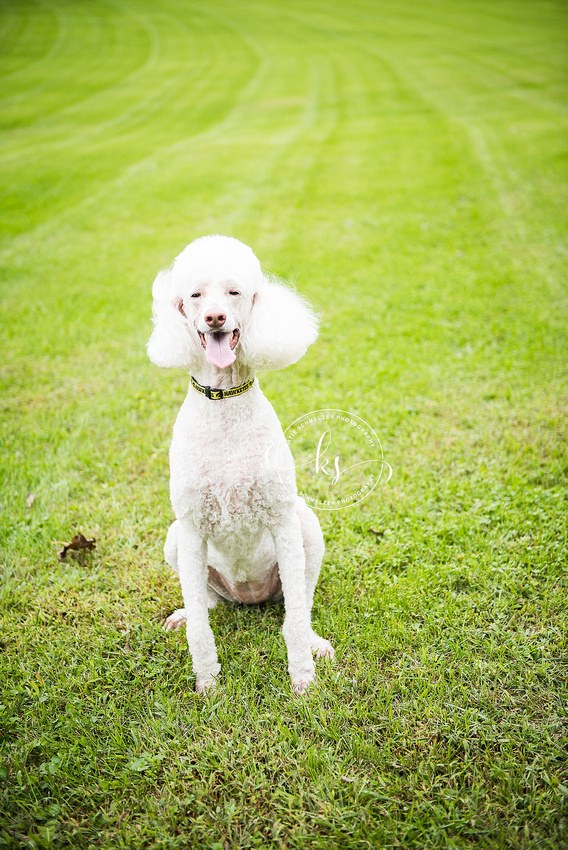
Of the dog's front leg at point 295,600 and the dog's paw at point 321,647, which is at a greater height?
the dog's front leg at point 295,600

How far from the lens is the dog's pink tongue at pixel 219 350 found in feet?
5.96

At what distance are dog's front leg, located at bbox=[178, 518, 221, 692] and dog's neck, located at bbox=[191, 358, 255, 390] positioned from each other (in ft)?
1.71

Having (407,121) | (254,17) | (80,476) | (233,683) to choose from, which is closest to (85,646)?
(233,683)

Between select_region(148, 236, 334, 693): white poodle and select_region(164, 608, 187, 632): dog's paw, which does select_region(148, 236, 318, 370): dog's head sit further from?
select_region(164, 608, 187, 632): dog's paw

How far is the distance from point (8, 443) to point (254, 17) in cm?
3786

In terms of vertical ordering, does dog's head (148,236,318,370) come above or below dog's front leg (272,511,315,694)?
above

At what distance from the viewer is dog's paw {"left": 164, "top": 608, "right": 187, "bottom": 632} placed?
2402 mm

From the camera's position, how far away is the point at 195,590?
2.04 meters

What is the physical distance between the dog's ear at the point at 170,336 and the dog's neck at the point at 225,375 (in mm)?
72

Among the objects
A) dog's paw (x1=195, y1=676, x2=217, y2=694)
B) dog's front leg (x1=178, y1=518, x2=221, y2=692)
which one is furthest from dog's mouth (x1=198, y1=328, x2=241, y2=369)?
dog's paw (x1=195, y1=676, x2=217, y2=694)

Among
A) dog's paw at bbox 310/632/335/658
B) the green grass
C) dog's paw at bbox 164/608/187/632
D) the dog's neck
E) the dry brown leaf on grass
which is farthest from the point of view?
the dry brown leaf on grass

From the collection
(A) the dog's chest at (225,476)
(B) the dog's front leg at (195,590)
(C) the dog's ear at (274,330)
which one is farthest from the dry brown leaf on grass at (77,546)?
(C) the dog's ear at (274,330)

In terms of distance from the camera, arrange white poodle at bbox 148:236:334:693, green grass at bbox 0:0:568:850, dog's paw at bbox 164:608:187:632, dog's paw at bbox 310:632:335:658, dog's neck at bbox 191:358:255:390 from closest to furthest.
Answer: green grass at bbox 0:0:568:850
white poodle at bbox 148:236:334:693
dog's neck at bbox 191:358:255:390
dog's paw at bbox 310:632:335:658
dog's paw at bbox 164:608:187:632

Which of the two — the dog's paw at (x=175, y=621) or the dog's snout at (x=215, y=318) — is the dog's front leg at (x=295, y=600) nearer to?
the dog's paw at (x=175, y=621)
